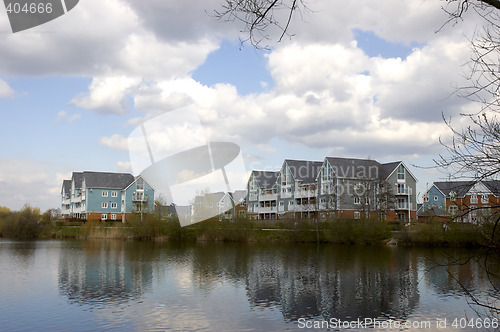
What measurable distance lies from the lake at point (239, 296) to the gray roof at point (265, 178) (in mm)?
55521

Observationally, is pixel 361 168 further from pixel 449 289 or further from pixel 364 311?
pixel 364 311

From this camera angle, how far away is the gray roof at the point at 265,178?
85.8 metres

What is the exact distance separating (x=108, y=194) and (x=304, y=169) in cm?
3760

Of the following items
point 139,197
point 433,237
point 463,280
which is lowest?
point 463,280

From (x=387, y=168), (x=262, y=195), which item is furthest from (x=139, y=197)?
(x=387, y=168)

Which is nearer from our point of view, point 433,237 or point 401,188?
point 433,237

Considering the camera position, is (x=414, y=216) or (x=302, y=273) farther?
(x=414, y=216)

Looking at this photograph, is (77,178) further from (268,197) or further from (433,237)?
(433,237)

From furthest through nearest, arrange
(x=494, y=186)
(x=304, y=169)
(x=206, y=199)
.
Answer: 1. (x=304, y=169)
2. (x=206, y=199)
3. (x=494, y=186)

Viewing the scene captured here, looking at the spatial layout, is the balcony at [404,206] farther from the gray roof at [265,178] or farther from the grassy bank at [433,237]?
the gray roof at [265,178]

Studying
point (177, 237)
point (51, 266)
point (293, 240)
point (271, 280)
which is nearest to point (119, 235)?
point (177, 237)

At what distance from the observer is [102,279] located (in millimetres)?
22297

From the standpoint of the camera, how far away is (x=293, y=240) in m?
53.1

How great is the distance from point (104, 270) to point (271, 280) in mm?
9700
